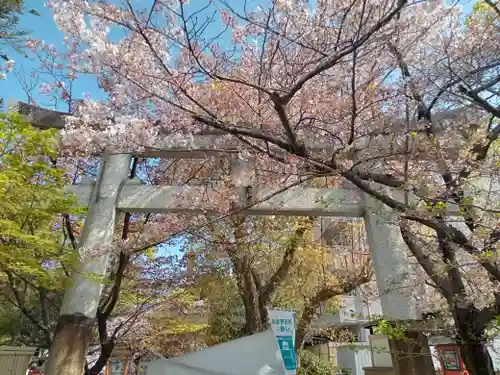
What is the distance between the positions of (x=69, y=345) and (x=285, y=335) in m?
2.79

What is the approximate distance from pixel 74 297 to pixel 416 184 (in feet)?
14.2

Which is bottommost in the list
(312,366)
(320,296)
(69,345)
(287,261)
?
(312,366)

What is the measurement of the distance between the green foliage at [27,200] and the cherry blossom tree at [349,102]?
1.56 feet

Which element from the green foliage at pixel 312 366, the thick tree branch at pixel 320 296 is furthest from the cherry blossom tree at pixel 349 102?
the green foliage at pixel 312 366

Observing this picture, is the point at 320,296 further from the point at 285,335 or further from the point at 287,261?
the point at 285,335

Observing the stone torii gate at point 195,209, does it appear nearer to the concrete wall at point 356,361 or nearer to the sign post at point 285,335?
the sign post at point 285,335

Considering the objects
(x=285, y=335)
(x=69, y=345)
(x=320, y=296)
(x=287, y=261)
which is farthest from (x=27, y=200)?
(x=320, y=296)

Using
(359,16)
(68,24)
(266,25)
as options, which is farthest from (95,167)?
(359,16)

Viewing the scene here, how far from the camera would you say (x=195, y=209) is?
566 centimetres

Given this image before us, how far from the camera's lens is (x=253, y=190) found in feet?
18.9

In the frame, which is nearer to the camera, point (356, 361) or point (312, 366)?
point (312, 366)

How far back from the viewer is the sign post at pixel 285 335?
12.7 feet

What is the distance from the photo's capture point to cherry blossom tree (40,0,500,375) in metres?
3.54

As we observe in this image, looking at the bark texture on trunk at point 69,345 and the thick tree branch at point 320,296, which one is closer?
the bark texture on trunk at point 69,345
